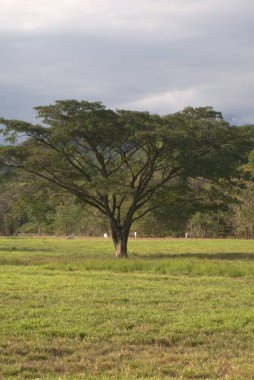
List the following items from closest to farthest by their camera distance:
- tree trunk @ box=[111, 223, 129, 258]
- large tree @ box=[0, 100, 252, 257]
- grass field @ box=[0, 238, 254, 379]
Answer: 1. grass field @ box=[0, 238, 254, 379]
2. large tree @ box=[0, 100, 252, 257]
3. tree trunk @ box=[111, 223, 129, 258]

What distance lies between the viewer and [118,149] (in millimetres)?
31859

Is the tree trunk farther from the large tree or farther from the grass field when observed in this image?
the grass field

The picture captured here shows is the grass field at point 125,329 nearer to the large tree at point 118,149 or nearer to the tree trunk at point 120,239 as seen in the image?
the large tree at point 118,149

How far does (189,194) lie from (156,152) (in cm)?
459

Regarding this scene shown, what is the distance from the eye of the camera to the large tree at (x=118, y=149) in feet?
96.6

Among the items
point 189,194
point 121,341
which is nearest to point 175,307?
point 121,341

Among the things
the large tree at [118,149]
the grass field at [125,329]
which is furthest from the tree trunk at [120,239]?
the grass field at [125,329]

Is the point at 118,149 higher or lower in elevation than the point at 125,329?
higher

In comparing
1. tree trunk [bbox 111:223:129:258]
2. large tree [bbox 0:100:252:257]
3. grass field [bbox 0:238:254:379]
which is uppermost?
large tree [bbox 0:100:252:257]

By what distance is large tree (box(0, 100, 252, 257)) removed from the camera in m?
29.4

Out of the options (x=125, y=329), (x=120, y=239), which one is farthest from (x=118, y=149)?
(x=125, y=329)

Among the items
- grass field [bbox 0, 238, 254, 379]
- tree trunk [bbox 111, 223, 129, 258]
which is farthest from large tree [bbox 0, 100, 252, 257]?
grass field [bbox 0, 238, 254, 379]

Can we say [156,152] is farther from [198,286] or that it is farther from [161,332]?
[161,332]

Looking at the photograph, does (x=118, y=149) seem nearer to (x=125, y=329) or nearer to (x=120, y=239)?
(x=120, y=239)
